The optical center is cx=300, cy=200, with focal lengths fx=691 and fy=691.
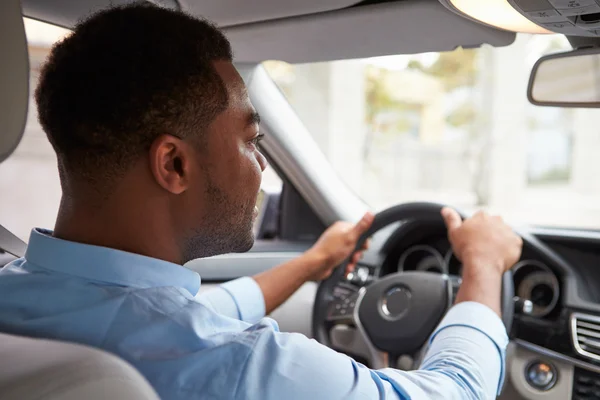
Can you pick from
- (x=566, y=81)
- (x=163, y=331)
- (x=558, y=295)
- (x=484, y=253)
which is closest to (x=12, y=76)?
(x=163, y=331)

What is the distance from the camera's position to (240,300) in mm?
2299

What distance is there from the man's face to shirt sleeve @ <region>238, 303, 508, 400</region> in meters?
0.26

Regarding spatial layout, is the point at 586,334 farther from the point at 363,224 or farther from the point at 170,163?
the point at 170,163

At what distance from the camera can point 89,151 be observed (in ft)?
4.24

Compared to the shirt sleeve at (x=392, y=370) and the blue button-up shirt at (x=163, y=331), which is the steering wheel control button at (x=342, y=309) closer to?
the shirt sleeve at (x=392, y=370)

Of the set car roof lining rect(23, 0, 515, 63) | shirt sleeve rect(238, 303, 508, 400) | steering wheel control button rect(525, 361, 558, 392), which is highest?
car roof lining rect(23, 0, 515, 63)

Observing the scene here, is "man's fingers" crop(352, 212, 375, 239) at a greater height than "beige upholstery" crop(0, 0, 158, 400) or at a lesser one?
greater

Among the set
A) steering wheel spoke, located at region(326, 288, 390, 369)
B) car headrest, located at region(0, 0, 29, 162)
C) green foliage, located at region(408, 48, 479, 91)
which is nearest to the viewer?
car headrest, located at region(0, 0, 29, 162)

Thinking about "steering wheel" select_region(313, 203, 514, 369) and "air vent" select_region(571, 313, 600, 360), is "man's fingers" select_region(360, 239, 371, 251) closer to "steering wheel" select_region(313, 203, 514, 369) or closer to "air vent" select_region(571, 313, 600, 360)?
"steering wheel" select_region(313, 203, 514, 369)

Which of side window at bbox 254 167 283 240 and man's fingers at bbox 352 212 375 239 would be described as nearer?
man's fingers at bbox 352 212 375 239

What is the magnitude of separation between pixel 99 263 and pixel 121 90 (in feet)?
1.05

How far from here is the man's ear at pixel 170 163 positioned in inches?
51.0

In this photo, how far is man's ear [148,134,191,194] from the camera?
4.25 ft

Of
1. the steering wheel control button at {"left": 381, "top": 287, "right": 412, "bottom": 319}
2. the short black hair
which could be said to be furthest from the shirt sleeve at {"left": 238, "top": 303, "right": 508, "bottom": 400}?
the steering wheel control button at {"left": 381, "top": 287, "right": 412, "bottom": 319}
